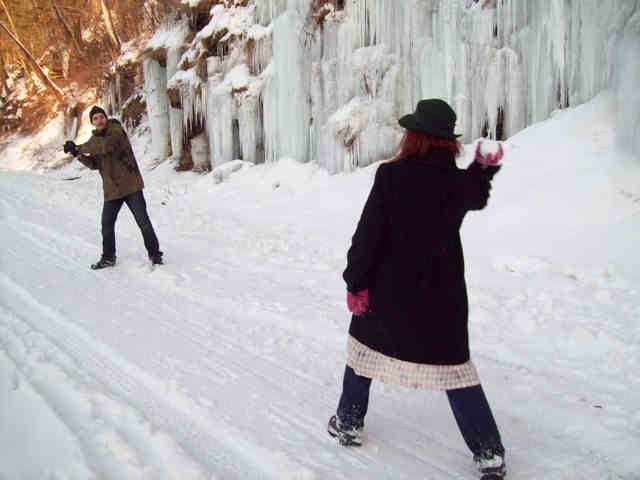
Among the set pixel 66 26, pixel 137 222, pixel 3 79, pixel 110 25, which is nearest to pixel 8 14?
pixel 66 26

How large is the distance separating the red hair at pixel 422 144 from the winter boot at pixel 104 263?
395 cm

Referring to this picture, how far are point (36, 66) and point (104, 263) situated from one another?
2082 cm

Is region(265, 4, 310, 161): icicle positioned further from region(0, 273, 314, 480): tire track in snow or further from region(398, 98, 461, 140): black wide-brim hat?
region(398, 98, 461, 140): black wide-brim hat

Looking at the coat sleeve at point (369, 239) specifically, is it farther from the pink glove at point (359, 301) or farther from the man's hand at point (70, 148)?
the man's hand at point (70, 148)

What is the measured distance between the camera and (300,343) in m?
3.21

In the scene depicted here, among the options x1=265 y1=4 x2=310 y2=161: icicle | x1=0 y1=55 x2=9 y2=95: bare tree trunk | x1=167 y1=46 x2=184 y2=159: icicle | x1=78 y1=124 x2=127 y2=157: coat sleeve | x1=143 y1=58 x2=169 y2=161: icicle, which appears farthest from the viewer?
x1=0 y1=55 x2=9 y2=95: bare tree trunk

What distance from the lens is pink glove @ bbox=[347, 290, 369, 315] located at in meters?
1.99

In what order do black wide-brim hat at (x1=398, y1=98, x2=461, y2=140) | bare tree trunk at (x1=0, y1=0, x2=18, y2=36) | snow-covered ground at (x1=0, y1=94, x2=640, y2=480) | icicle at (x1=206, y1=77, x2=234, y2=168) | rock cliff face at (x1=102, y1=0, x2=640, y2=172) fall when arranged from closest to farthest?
black wide-brim hat at (x1=398, y1=98, x2=461, y2=140) → snow-covered ground at (x1=0, y1=94, x2=640, y2=480) → rock cliff face at (x1=102, y1=0, x2=640, y2=172) → icicle at (x1=206, y1=77, x2=234, y2=168) → bare tree trunk at (x1=0, y1=0, x2=18, y2=36)

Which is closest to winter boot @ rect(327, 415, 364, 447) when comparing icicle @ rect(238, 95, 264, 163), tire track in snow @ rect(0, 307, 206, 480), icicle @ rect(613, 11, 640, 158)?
tire track in snow @ rect(0, 307, 206, 480)

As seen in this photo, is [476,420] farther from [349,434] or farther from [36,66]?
[36,66]

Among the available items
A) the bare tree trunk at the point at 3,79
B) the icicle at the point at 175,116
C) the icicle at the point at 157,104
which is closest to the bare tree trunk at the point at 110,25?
the icicle at the point at 157,104

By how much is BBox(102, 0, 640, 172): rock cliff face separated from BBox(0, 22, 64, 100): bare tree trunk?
12.1 m

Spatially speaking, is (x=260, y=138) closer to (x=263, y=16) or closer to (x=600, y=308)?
(x=263, y=16)

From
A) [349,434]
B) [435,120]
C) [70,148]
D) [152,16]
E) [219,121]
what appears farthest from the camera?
[152,16]
